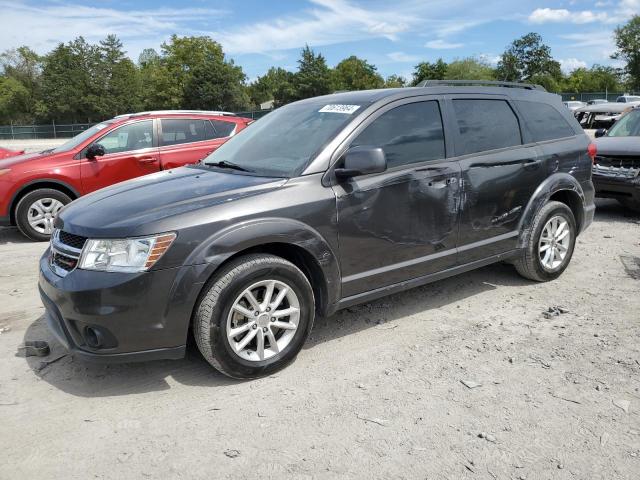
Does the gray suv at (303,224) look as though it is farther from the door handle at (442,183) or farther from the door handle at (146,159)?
the door handle at (146,159)

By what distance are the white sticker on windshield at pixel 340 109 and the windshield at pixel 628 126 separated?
654 centimetres

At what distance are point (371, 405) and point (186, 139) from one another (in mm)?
6313

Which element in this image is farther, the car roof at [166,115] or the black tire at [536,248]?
the car roof at [166,115]

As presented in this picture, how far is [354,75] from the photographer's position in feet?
301

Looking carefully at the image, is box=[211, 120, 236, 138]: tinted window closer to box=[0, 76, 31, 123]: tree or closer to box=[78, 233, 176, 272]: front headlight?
box=[78, 233, 176, 272]: front headlight

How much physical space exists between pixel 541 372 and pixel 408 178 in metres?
1.58

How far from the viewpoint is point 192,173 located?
4137 millimetres

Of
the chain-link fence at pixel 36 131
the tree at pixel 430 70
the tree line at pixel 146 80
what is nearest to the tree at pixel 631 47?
the tree line at pixel 146 80

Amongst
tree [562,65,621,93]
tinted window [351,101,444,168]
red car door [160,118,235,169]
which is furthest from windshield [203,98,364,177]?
tree [562,65,621,93]

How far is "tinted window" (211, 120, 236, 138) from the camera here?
28.7 ft

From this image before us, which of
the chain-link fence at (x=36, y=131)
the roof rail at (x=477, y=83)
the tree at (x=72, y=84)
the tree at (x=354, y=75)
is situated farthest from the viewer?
the tree at (x=354, y=75)

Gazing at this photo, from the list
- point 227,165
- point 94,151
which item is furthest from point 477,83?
point 94,151

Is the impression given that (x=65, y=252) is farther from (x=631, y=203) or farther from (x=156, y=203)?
(x=631, y=203)

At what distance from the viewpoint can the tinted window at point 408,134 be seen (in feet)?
12.9
